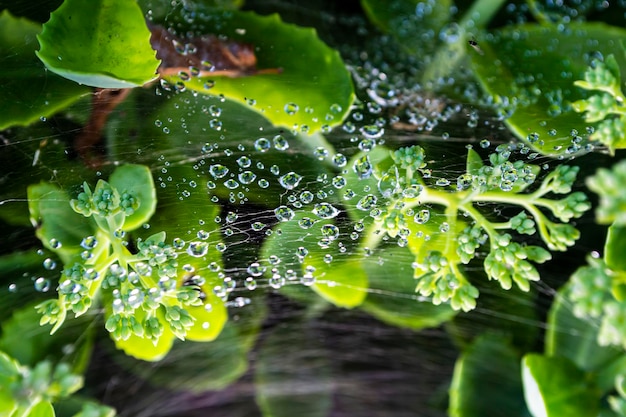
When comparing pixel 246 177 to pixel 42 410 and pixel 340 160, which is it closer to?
pixel 340 160

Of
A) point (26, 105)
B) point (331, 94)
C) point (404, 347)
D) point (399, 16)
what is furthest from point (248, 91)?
point (404, 347)

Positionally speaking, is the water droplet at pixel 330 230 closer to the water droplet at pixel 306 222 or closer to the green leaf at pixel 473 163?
the water droplet at pixel 306 222

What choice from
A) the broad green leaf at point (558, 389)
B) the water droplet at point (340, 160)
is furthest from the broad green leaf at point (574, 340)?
the water droplet at point (340, 160)

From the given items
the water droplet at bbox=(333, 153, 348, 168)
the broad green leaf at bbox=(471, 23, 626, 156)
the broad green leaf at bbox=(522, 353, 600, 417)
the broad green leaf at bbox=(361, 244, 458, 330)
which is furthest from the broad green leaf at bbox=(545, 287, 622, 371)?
the water droplet at bbox=(333, 153, 348, 168)

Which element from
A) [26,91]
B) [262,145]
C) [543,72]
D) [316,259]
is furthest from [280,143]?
[543,72]

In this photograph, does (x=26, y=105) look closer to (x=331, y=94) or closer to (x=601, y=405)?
(x=331, y=94)
